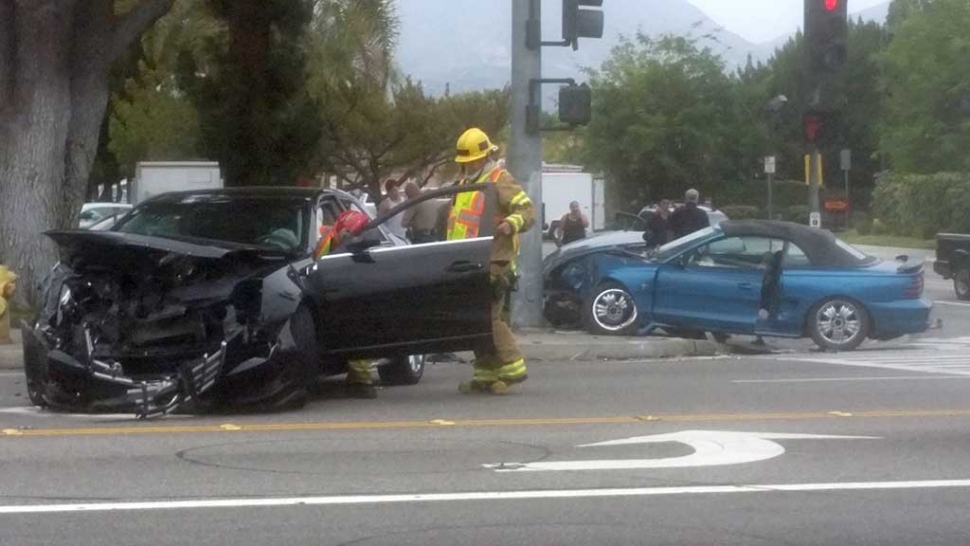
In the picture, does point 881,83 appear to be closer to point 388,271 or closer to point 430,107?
point 430,107

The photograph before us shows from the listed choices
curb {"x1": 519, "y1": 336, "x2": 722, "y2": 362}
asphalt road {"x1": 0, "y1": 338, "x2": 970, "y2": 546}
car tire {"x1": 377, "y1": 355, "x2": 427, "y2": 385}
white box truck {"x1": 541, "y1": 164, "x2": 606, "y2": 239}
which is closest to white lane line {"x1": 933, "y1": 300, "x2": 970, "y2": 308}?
curb {"x1": 519, "y1": 336, "x2": 722, "y2": 362}

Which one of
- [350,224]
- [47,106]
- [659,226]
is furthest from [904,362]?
[47,106]

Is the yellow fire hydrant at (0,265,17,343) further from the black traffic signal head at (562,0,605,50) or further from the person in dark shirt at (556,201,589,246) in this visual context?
the person in dark shirt at (556,201,589,246)

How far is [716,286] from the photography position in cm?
1848

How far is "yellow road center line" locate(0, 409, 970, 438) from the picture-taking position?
10805mm

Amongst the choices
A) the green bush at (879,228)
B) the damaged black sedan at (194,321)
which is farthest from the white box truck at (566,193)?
the damaged black sedan at (194,321)

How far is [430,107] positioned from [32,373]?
39.9m

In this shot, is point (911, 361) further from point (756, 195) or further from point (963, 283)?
point (756, 195)

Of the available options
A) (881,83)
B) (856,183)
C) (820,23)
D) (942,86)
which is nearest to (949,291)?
(820,23)

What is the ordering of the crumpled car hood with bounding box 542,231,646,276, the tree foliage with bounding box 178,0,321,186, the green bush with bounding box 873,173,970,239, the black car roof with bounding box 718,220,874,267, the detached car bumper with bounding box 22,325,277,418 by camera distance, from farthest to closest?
the green bush with bounding box 873,173,970,239, the tree foliage with bounding box 178,0,321,186, the crumpled car hood with bounding box 542,231,646,276, the black car roof with bounding box 718,220,874,267, the detached car bumper with bounding box 22,325,277,418

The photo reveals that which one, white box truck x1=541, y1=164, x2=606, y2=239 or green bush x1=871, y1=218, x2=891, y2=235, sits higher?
white box truck x1=541, y1=164, x2=606, y2=239

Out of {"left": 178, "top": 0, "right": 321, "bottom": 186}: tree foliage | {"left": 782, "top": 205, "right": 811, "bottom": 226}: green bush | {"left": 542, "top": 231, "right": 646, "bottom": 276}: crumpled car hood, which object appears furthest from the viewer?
{"left": 782, "top": 205, "right": 811, "bottom": 226}: green bush

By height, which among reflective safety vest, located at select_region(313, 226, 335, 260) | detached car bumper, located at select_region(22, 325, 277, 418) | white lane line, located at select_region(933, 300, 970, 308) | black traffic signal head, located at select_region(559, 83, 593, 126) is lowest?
white lane line, located at select_region(933, 300, 970, 308)

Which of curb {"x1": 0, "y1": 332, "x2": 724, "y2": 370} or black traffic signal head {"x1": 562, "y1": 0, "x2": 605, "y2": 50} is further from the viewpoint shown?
black traffic signal head {"x1": 562, "y1": 0, "x2": 605, "y2": 50}
